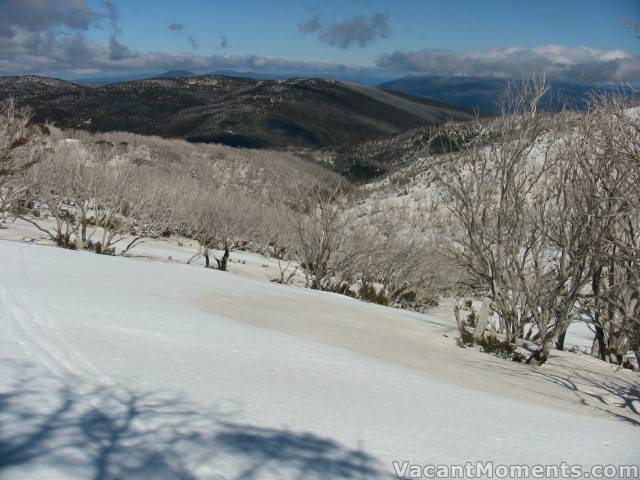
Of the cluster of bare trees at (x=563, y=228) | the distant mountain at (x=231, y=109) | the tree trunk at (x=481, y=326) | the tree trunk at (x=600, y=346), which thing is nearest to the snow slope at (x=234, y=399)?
the tree trunk at (x=481, y=326)

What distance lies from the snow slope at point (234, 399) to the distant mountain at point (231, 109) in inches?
4157

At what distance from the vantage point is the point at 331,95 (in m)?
165

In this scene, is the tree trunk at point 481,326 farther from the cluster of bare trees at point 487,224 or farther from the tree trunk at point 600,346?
the tree trunk at point 600,346

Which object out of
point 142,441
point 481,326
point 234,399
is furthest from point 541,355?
point 142,441

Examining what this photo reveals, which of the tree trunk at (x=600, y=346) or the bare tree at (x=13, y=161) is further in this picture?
→ the bare tree at (x=13, y=161)

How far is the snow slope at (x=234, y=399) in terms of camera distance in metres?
2.88

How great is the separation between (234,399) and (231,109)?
142m

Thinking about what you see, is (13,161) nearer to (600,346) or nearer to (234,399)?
(234,399)

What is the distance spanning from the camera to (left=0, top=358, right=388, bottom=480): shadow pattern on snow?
2.64 meters

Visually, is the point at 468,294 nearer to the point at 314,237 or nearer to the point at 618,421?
the point at 314,237

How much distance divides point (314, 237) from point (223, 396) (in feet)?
43.3

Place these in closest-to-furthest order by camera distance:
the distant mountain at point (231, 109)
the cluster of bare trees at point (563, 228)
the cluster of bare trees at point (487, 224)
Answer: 1. the cluster of bare trees at point (563, 228)
2. the cluster of bare trees at point (487, 224)
3. the distant mountain at point (231, 109)

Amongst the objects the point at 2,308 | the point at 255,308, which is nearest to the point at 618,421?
the point at 255,308

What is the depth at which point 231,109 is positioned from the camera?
140000 millimetres
